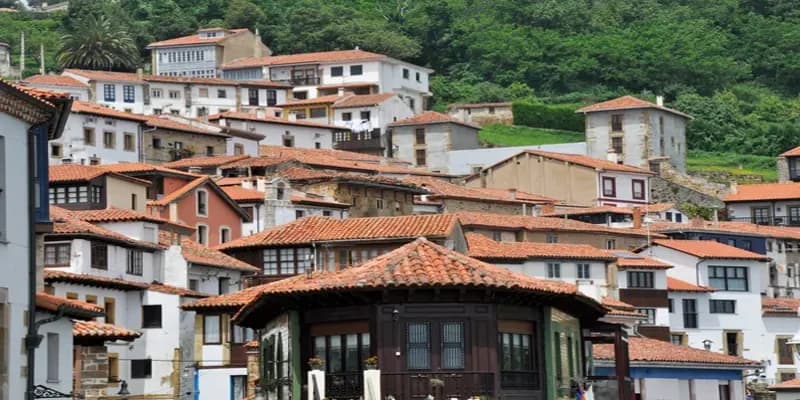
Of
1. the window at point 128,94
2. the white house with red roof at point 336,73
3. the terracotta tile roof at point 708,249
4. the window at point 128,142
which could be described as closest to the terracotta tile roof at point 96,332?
the terracotta tile roof at point 708,249

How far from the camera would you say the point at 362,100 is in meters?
166

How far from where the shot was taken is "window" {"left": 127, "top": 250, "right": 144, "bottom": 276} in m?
83.0

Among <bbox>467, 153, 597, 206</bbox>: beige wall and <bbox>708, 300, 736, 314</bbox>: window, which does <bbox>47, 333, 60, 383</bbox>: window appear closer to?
<bbox>708, 300, 736, 314</bbox>: window

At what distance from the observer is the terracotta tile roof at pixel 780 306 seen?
11338 cm

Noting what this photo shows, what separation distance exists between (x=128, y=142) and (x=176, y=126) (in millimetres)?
6048

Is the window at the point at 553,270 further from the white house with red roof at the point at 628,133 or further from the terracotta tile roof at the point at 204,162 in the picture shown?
the white house with red roof at the point at 628,133

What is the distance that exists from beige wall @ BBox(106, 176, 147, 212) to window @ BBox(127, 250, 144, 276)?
1122 cm

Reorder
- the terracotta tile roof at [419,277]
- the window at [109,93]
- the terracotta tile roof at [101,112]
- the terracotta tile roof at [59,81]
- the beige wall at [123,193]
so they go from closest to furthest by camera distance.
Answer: the terracotta tile roof at [419,277], the beige wall at [123,193], the terracotta tile roof at [101,112], the terracotta tile roof at [59,81], the window at [109,93]

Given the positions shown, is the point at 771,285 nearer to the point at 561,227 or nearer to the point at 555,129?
the point at 561,227

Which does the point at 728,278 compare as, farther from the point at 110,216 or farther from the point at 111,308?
the point at 111,308

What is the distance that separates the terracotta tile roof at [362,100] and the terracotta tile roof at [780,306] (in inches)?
2063

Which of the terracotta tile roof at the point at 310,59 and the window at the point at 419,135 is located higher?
the terracotta tile roof at the point at 310,59

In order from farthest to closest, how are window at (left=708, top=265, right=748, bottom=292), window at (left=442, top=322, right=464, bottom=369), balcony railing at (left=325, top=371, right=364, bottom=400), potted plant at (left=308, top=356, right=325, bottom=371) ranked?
window at (left=708, top=265, right=748, bottom=292)
potted plant at (left=308, top=356, right=325, bottom=371)
balcony railing at (left=325, top=371, right=364, bottom=400)
window at (left=442, top=322, right=464, bottom=369)

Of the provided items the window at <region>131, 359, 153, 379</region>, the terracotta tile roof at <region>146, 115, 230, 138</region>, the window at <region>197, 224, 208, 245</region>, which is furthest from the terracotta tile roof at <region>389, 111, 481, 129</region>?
the window at <region>131, 359, 153, 379</region>
